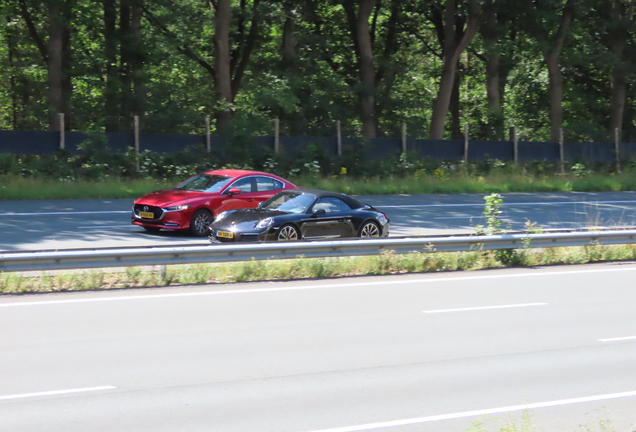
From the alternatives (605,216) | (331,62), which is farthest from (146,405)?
(331,62)

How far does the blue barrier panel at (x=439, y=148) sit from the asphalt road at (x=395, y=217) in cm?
582

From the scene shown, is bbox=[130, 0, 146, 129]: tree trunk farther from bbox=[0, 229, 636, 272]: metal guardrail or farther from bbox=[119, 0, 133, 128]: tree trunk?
bbox=[0, 229, 636, 272]: metal guardrail

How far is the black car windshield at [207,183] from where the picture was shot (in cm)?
1795

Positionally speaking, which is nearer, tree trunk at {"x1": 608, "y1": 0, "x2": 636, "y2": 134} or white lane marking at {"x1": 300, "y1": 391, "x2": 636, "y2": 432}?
white lane marking at {"x1": 300, "y1": 391, "x2": 636, "y2": 432}

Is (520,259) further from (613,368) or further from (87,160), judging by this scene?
(87,160)

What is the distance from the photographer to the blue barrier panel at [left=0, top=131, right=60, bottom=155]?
27.1 m

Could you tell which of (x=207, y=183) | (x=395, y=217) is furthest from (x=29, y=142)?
(x=395, y=217)

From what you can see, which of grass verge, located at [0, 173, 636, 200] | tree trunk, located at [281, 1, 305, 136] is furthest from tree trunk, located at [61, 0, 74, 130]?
tree trunk, located at [281, 1, 305, 136]

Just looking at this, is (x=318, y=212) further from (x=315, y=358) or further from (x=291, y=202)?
(x=315, y=358)

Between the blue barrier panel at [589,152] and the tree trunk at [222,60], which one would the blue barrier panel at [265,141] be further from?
the blue barrier panel at [589,152]

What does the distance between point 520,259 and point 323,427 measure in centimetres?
916

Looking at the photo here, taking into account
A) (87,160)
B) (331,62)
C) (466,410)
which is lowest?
(466,410)

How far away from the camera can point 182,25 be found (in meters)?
38.0

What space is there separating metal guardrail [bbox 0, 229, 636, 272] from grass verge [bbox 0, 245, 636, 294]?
7.0 inches
